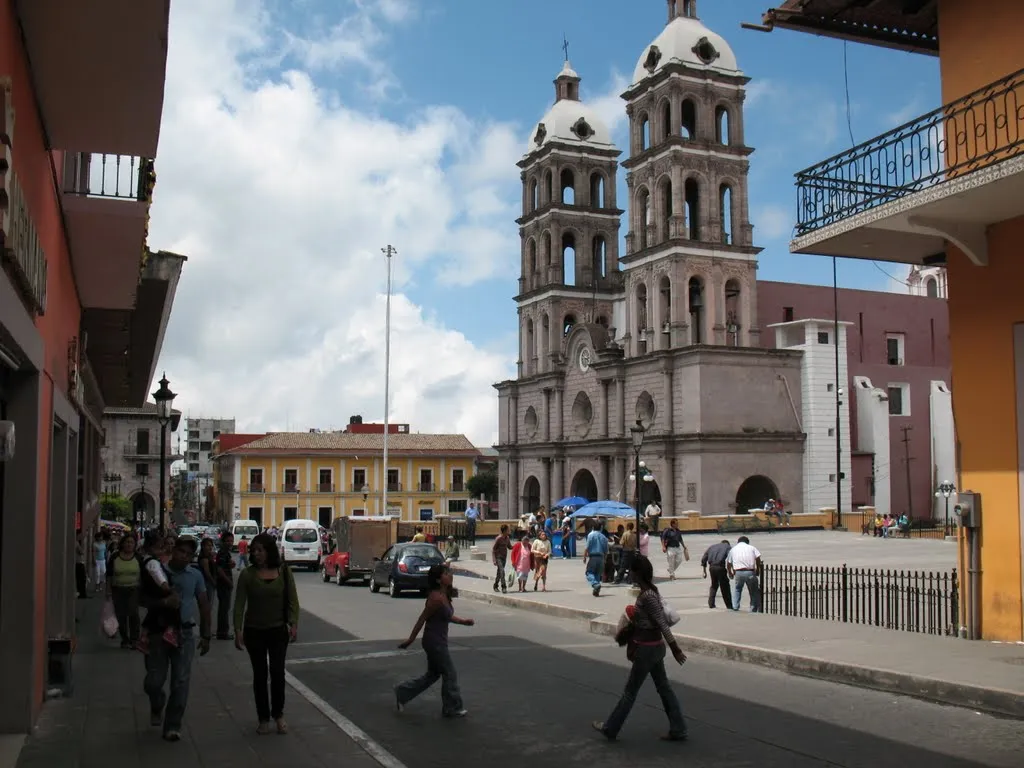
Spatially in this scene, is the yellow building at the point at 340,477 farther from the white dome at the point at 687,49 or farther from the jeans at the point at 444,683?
the jeans at the point at 444,683

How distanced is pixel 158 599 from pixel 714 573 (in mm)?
12443

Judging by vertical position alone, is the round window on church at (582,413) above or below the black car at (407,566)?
above

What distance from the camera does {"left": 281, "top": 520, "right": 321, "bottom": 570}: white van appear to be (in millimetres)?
37625

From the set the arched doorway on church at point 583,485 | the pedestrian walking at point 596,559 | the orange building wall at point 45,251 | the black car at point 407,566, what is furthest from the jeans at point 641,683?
the arched doorway on church at point 583,485

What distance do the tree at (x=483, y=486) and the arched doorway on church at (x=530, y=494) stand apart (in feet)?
67.7

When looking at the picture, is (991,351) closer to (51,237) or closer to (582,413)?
(51,237)

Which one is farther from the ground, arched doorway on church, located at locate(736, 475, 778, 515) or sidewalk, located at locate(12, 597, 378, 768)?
arched doorway on church, located at locate(736, 475, 778, 515)

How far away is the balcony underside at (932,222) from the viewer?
468 inches

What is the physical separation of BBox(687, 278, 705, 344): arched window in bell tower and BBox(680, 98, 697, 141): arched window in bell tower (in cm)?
797

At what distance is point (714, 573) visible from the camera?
19203 millimetres

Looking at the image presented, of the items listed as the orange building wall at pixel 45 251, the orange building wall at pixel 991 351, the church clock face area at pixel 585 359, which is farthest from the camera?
the church clock face area at pixel 585 359

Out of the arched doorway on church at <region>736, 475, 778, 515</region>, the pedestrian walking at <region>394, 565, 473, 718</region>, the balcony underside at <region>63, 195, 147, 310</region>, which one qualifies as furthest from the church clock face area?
the pedestrian walking at <region>394, 565, 473, 718</region>

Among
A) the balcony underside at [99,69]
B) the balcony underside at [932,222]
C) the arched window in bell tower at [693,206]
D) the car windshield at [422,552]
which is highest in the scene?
the arched window in bell tower at [693,206]

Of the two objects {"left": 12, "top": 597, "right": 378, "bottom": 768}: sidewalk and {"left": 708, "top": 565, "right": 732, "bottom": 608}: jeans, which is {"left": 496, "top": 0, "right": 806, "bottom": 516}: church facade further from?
{"left": 12, "top": 597, "right": 378, "bottom": 768}: sidewalk
